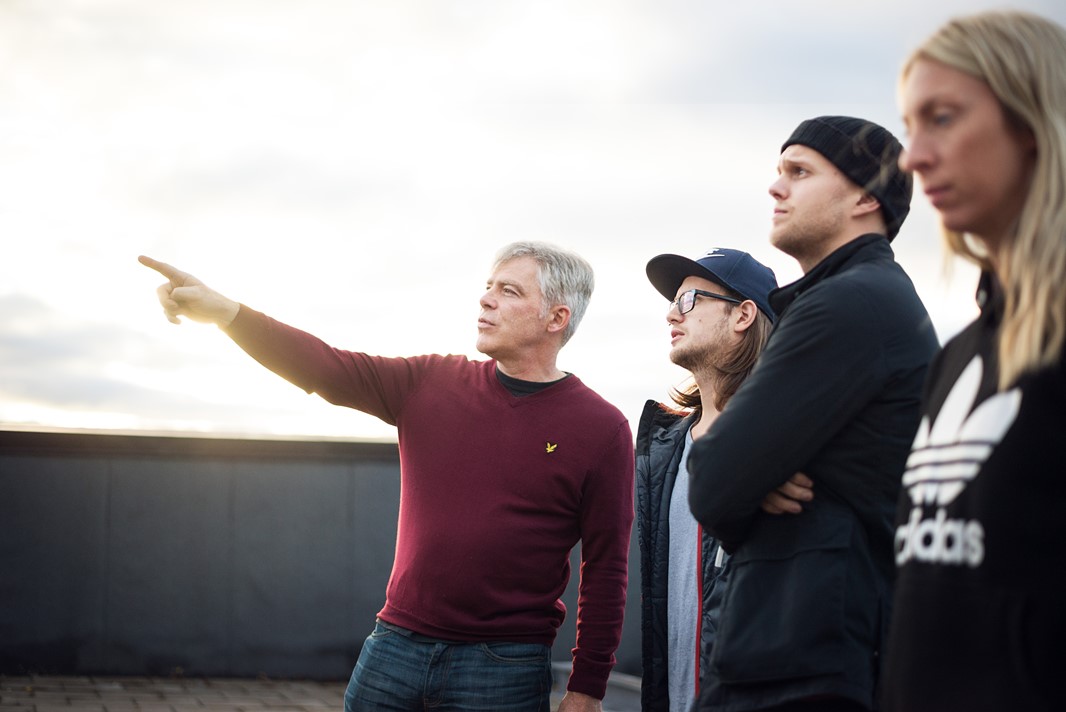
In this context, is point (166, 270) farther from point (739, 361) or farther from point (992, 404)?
point (992, 404)

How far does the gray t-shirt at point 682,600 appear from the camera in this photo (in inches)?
115

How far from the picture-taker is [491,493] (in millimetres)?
3066

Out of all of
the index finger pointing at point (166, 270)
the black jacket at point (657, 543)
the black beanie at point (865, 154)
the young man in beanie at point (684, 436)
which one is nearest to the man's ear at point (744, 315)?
the young man in beanie at point (684, 436)

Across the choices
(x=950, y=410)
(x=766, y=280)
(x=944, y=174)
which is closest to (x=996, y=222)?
(x=944, y=174)

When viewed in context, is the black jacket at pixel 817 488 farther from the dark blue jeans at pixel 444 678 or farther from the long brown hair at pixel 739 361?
the long brown hair at pixel 739 361

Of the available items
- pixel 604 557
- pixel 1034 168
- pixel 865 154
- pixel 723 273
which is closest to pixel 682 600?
pixel 604 557

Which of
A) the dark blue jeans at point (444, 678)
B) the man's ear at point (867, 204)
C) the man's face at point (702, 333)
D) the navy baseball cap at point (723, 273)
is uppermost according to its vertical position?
the man's ear at point (867, 204)

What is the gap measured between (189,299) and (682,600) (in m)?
1.58

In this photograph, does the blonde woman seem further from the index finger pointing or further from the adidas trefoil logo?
the index finger pointing

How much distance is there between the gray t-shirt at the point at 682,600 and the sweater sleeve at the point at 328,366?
0.89 metres

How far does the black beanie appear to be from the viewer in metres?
2.29

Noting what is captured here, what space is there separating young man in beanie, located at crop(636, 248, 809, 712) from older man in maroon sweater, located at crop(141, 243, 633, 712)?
122 mm

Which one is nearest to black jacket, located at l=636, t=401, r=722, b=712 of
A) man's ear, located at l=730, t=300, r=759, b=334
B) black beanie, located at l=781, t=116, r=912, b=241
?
man's ear, located at l=730, t=300, r=759, b=334

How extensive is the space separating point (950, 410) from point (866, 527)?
1.60 ft
